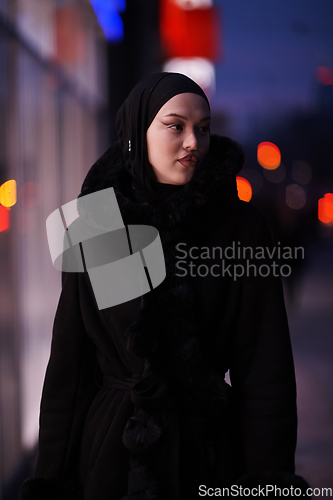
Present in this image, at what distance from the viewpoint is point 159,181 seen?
1.69 m

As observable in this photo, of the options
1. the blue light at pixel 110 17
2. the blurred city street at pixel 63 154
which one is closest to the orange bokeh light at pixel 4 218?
the blurred city street at pixel 63 154

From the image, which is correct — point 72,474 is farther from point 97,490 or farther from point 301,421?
point 301,421

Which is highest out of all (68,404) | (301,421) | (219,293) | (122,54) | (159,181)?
(122,54)

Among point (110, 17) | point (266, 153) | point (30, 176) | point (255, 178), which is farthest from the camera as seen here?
point (255, 178)

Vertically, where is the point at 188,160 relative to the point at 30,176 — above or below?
below

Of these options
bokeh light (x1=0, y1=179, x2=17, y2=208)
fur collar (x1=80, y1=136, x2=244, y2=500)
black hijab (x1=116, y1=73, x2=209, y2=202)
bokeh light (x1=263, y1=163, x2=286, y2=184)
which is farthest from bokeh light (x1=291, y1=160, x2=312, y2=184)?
fur collar (x1=80, y1=136, x2=244, y2=500)

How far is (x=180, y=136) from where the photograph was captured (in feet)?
5.15

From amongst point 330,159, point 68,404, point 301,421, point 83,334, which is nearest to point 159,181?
point 83,334

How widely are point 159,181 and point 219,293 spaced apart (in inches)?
16.5

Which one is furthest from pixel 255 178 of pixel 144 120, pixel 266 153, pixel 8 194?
pixel 144 120

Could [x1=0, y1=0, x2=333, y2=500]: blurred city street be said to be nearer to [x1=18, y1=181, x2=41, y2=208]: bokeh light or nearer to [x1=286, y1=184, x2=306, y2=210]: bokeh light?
[x1=18, y1=181, x2=41, y2=208]: bokeh light

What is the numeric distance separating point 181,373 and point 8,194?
6.84ft

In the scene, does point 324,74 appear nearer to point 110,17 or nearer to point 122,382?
point 110,17

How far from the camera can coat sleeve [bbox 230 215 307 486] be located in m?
1.43
